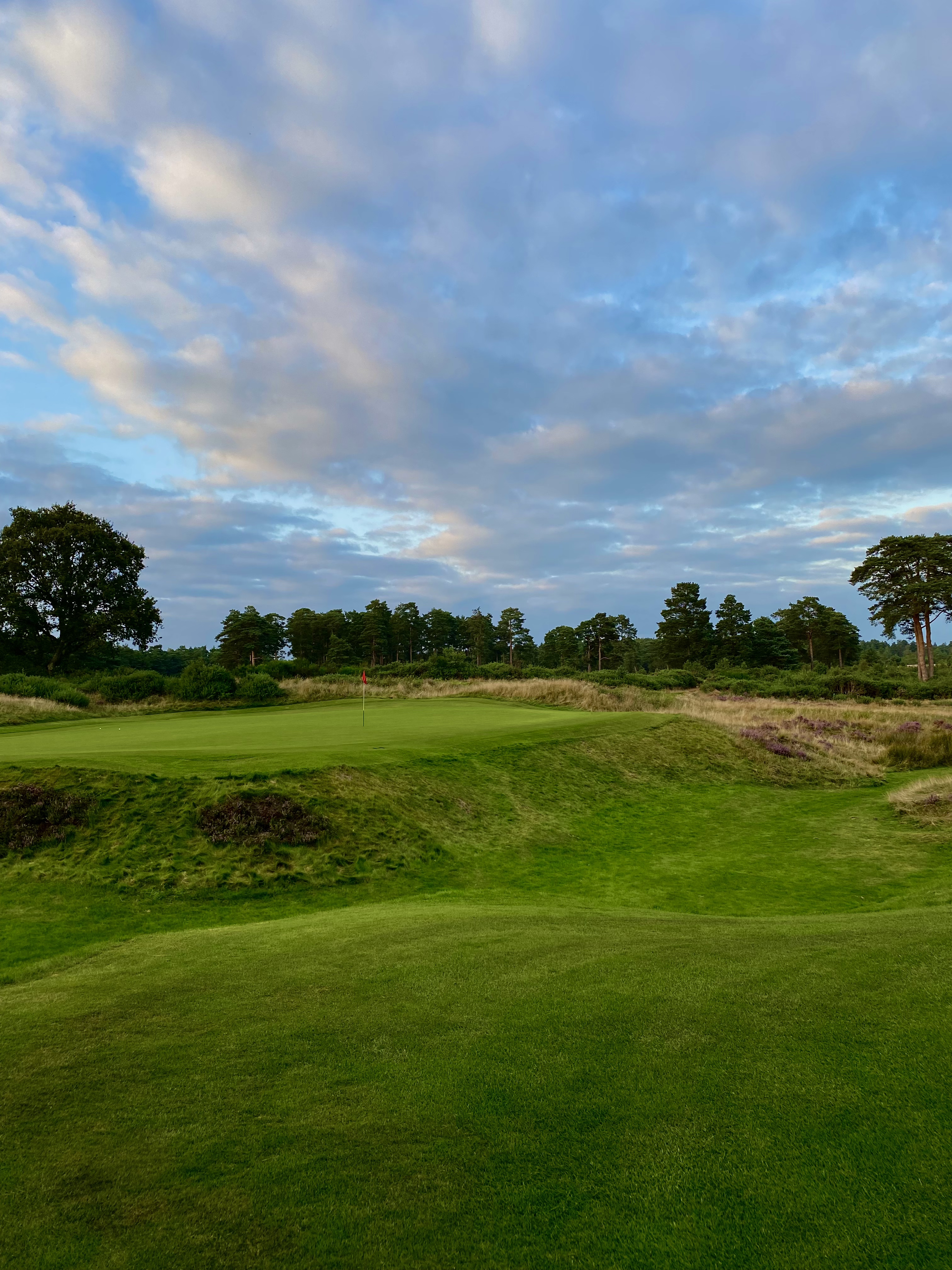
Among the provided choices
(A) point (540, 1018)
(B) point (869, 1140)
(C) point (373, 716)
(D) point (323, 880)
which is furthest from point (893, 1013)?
(C) point (373, 716)

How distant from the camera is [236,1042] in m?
3.90

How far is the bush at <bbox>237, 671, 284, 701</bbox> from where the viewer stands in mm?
36656

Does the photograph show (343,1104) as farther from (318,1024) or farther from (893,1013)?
(893,1013)

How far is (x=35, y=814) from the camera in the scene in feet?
34.2

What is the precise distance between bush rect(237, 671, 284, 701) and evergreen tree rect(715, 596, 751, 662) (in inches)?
2218

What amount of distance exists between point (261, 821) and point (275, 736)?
8127mm

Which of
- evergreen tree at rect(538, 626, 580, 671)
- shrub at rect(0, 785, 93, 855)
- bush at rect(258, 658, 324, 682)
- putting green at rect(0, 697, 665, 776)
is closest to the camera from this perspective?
shrub at rect(0, 785, 93, 855)

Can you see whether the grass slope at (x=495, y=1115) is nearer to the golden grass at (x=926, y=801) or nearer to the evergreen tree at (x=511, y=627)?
the golden grass at (x=926, y=801)

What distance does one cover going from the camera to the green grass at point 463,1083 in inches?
90.7

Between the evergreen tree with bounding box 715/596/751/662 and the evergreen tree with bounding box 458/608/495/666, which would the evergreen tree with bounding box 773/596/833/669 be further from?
the evergreen tree with bounding box 458/608/495/666

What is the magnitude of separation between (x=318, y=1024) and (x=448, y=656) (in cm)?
6668

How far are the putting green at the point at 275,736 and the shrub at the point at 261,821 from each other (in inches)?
49.6

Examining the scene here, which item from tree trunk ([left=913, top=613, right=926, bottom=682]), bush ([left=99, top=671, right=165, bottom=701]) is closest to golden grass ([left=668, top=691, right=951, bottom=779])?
tree trunk ([left=913, top=613, right=926, bottom=682])

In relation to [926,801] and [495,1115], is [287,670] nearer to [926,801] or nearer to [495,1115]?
[926,801]
